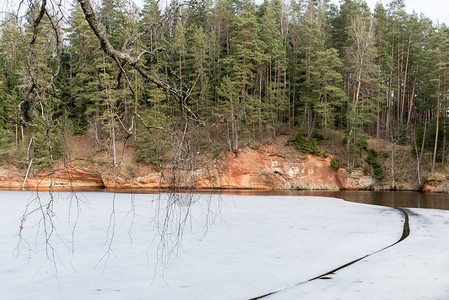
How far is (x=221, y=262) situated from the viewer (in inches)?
149

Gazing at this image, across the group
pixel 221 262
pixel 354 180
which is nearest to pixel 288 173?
pixel 354 180

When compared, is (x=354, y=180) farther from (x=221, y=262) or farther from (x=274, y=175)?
(x=221, y=262)

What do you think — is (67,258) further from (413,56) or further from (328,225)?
(413,56)

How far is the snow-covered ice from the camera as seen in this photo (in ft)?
9.59

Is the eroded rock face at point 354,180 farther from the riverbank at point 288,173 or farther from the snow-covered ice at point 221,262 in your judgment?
the snow-covered ice at point 221,262

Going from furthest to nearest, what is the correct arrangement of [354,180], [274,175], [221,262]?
[354,180], [274,175], [221,262]

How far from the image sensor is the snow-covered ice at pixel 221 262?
292 centimetres

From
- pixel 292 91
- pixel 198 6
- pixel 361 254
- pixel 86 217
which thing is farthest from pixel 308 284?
pixel 292 91

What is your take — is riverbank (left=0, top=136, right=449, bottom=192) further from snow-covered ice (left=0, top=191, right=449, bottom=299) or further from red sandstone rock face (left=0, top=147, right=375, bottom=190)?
snow-covered ice (left=0, top=191, right=449, bottom=299)

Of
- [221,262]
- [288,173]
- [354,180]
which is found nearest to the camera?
[221,262]

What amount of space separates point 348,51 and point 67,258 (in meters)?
28.7

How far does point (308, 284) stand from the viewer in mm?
3111

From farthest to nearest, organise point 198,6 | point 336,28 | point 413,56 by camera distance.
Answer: point 336,28 → point 413,56 → point 198,6

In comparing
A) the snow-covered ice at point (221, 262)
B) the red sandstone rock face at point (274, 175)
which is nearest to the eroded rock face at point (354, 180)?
the red sandstone rock face at point (274, 175)
